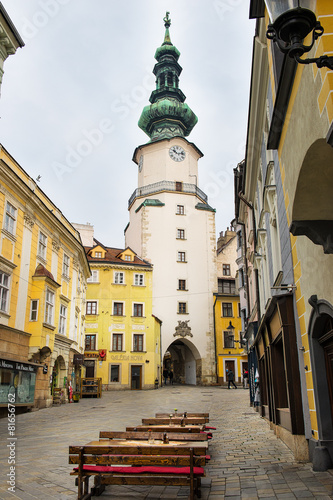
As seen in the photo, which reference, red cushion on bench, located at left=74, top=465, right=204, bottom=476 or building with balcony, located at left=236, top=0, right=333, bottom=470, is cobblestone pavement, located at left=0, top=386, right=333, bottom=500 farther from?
red cushion on bench, located at left=74, top=465, right=204, bottom=476

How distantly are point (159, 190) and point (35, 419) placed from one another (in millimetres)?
34891

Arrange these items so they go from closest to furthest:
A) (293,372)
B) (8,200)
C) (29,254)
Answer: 1. (293,372)
2. (8,200)
3. (29,254)

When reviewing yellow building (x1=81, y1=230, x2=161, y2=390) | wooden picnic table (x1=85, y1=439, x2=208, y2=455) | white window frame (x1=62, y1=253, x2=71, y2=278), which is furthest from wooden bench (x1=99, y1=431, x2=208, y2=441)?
yellow building (x1=81, y1=230, x2=161, y2=390)

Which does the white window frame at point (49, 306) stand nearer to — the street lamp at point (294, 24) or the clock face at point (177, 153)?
the street lamp at point (294, 24)

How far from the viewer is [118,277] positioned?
4088 cm

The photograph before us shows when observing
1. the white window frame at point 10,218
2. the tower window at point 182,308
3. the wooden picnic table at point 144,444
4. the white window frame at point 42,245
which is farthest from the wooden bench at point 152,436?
the tower window at point 182,308

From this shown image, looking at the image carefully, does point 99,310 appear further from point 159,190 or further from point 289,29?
point 289,29

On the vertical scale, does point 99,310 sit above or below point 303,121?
above

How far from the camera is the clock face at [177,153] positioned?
5112 cm

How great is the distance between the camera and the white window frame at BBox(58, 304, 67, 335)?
25656mm

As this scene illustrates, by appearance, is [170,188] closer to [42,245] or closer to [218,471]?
[42,245]

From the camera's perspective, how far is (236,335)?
4697 cm

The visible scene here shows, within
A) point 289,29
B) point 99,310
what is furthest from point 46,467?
point 99,310

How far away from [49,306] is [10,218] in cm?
548
